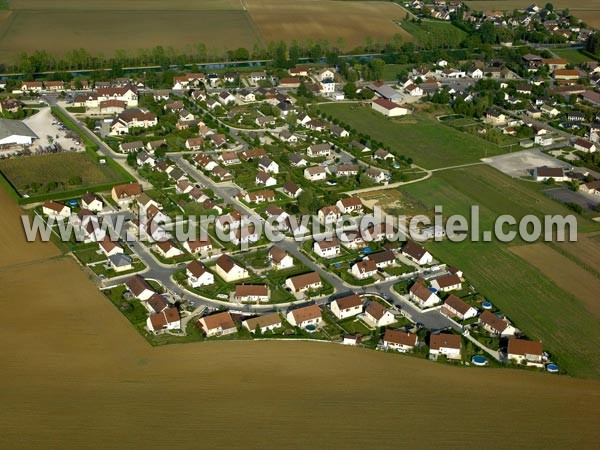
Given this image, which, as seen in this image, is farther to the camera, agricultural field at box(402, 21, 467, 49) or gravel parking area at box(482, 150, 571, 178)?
agricultural field at box(402, 21, 467, 49)

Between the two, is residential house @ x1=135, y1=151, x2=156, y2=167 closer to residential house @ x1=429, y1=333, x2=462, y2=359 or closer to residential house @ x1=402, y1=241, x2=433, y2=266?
residential house @ x1=402, y1=241, x2=433, y2=266

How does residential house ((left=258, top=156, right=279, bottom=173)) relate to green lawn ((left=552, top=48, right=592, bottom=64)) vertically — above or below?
below

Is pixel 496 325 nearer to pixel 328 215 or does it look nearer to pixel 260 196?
pixel 328 215

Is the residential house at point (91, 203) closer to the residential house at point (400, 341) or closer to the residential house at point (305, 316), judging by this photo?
the residential house at point (305, 316)

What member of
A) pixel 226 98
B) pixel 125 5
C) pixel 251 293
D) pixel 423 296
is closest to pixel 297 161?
pixel 226 98

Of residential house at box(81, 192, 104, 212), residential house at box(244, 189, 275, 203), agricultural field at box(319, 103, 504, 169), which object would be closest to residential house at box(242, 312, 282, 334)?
residential house at box(244, 189, 275, 203)

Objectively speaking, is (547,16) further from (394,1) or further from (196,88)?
(196,88)
